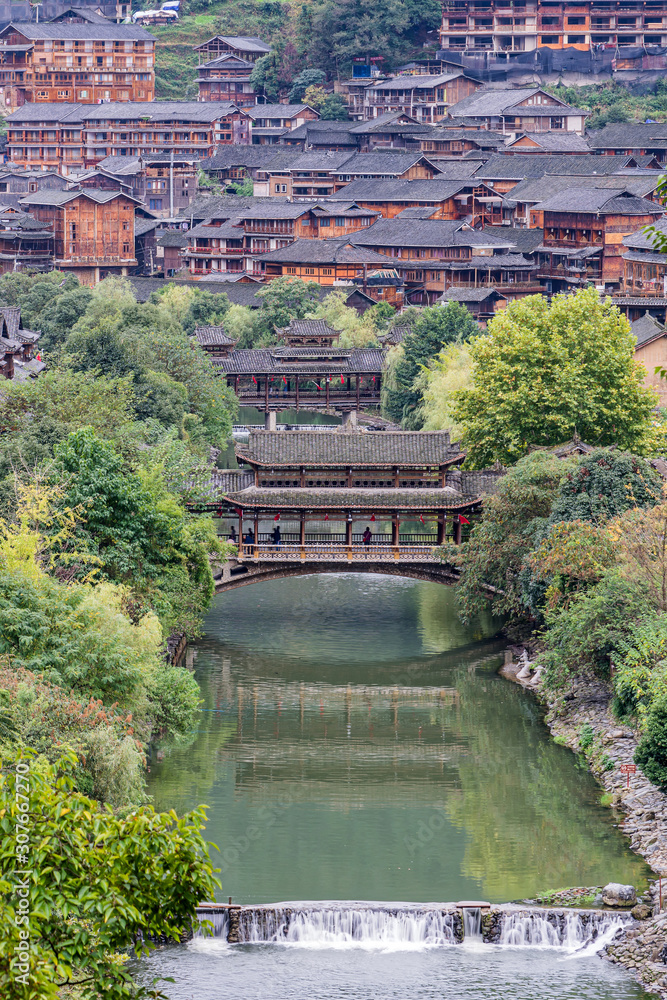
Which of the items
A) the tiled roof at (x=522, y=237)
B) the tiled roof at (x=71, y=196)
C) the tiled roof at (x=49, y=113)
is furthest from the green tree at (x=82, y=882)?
the tiled roof at (x=49, y=113)

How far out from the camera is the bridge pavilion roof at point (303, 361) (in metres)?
63.9

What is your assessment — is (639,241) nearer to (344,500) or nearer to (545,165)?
(545,165)

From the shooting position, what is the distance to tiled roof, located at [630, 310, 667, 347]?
181 ft

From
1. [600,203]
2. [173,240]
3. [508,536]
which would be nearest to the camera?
[508,536]

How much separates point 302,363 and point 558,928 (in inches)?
1756

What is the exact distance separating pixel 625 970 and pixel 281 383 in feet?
154

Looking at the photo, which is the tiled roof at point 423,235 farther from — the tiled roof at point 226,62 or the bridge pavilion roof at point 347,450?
the bridge pavilion roof at point 347,450

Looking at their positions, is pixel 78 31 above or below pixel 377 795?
above

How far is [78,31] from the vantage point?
105312 mm

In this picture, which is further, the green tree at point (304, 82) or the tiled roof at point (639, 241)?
the green tree at point (304, 82)

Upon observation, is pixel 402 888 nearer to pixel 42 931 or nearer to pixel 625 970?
pixel 625 970

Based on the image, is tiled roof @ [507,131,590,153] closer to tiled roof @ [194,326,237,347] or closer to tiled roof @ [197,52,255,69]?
tiled roof @ [197,52,255,69]

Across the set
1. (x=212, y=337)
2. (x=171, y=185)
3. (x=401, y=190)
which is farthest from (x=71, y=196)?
(x=212, y=337)

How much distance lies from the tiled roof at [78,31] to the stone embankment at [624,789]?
Answer: 265 feet
